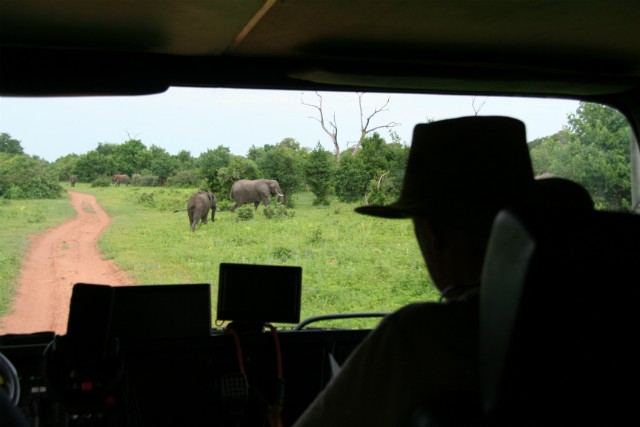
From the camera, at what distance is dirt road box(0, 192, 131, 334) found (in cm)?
305

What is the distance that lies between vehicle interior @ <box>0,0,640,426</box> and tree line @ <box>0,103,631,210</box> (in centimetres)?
30

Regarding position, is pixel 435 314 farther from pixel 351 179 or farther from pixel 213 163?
pixel 213 163

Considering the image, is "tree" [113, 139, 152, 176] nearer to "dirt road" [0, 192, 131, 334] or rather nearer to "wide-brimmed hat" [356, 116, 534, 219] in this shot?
"dirt road" [0, 192, 131, 334]

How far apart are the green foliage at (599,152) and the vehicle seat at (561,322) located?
294 centimetres

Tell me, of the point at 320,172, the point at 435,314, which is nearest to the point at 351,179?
the point at 320,172

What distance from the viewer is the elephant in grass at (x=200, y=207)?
3617 mm

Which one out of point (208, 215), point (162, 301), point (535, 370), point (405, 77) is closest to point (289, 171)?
point (208, 215)

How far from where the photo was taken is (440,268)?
4.80 ft

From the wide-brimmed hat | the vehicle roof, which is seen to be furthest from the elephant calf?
the wide-brimmed hat

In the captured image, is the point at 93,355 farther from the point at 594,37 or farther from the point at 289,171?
the point at 594,37

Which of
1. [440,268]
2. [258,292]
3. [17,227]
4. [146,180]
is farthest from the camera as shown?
[146,180]

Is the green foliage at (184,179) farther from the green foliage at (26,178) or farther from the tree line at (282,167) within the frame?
the green foliage at (26,178)

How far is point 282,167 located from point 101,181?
0.87 metres

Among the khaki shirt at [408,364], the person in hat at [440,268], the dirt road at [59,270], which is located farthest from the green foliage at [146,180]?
the khaki shirt at [408,364]
